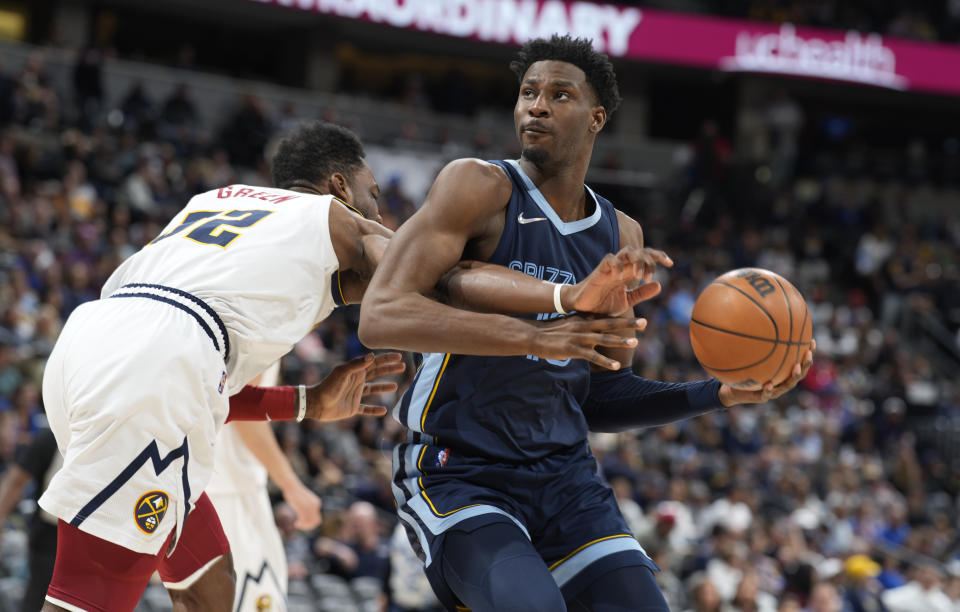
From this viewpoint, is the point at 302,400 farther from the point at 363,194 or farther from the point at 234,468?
the point at 234,468

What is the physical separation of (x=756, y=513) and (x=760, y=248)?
766 centimetres

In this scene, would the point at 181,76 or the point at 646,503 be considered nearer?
the point at 646,503

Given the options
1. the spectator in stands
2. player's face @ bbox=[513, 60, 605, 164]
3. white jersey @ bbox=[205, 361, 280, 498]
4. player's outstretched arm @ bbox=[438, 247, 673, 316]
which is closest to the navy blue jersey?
player's face @ bbox=[513, 60, 605, 164]

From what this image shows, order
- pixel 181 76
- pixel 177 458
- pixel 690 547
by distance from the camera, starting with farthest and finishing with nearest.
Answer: pixel 181 76 < pixel 690 547 < pixel 177 458

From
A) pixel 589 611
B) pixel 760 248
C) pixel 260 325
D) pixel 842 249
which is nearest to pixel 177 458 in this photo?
pixel 260 325

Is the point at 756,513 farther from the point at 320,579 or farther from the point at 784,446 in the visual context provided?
the point at 320,579

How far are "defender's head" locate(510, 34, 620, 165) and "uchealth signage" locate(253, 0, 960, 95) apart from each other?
15.4m

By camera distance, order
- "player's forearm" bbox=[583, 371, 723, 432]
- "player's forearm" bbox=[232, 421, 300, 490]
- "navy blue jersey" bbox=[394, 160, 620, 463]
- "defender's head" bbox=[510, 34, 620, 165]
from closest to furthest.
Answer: "navy blue jersey" bbox=[394, 160, 620, 463] → "defender's head" bbox=[510, 34, 620, 165] → "player's forearm" bbox=[583, 371, 723, 432] → "player's forearm" bbox=[232, 421, 300, 490]

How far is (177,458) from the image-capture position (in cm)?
332

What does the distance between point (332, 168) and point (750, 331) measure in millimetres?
1696

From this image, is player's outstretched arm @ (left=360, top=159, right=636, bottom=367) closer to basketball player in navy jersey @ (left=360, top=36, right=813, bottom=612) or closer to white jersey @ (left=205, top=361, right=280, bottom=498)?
Result: basketball player in navy jersey @ (left=360, top=36, right=813, bottom=612)

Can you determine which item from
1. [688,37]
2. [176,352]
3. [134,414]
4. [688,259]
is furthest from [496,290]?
[688,37]

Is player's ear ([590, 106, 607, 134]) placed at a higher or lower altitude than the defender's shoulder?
higher

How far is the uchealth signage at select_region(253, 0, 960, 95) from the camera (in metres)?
19.3
